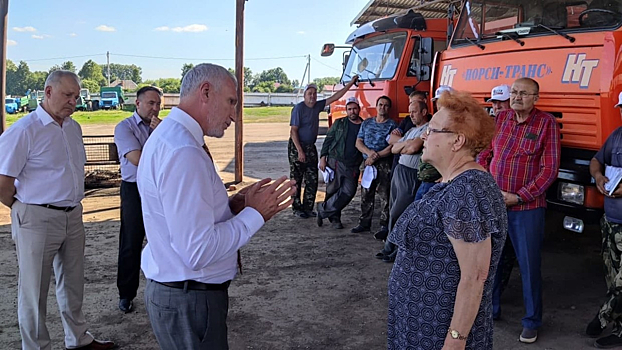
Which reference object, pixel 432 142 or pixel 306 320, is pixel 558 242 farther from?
pixel 432 142

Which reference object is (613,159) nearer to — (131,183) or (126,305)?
(131,183)

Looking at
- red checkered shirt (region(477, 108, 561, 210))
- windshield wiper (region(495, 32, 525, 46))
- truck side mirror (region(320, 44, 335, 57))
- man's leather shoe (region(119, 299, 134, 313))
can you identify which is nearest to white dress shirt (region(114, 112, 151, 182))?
man's leather shoe (region(119, 299, 134, 313))

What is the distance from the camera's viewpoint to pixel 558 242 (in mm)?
6617

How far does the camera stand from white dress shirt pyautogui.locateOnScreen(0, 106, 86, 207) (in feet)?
10.4

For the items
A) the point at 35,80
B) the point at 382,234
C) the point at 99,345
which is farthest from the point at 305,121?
the point at 35,80

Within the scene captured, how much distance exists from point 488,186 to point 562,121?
8.04ft

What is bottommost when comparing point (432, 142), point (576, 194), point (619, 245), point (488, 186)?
point (619, 245)

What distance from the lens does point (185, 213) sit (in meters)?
1.83

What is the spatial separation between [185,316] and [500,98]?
10.8ft

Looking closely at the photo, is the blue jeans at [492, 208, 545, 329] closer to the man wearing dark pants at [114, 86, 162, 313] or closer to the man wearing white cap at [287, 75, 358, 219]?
the man wearing dark pants at [114, 86, 162, 313]

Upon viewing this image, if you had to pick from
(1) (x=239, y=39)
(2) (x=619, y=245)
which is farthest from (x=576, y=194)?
(1) (x=239, y=39)

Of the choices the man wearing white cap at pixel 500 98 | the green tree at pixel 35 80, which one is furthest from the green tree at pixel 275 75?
the man wearing white cap at pixel 500 98

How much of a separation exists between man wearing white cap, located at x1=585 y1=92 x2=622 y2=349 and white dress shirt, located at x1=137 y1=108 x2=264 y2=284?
8.86ft

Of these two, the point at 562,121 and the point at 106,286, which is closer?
the point at 562,121
